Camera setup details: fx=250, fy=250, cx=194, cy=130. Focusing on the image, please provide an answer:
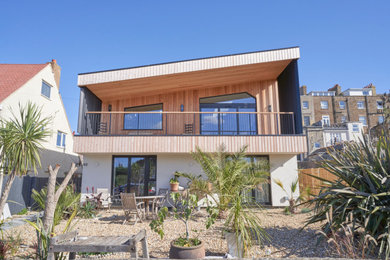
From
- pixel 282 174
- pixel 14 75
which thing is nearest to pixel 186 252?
pixel 282 174

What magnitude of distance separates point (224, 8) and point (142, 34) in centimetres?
406

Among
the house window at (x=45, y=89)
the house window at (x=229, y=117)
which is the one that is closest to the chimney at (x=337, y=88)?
the house window at (x=229, y=117)

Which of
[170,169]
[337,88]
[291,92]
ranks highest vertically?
[337,88]

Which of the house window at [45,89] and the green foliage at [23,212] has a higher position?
the house window at [45,89]

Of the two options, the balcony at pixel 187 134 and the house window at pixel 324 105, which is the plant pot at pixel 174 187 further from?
the house window at pixel 324 105

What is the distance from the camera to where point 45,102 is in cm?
1608

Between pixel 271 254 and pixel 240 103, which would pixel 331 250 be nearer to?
pixel 271 254

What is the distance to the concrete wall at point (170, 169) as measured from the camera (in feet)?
34.7

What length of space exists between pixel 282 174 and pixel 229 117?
3.43 meters

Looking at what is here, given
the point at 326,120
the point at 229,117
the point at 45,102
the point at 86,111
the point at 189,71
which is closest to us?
the point at 189,71

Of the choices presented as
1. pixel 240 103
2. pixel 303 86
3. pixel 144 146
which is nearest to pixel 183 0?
pixel 240 103

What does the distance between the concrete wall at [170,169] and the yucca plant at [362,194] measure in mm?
5143

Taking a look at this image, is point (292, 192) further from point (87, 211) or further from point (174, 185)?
point (87, 211)

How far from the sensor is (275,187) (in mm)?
10570
